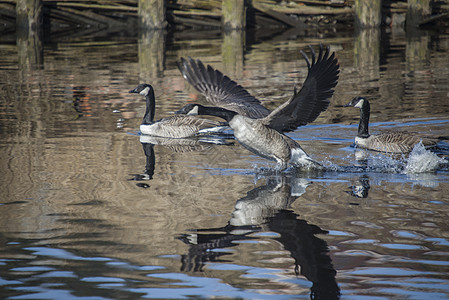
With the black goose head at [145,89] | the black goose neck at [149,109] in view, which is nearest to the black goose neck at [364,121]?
the black goose neck at [149,109]

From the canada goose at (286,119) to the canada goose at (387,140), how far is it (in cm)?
163

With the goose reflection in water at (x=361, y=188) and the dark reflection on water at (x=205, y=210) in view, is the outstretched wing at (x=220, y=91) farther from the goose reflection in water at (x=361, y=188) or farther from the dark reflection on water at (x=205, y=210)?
the goose reflection in water at (x=361, y=188)

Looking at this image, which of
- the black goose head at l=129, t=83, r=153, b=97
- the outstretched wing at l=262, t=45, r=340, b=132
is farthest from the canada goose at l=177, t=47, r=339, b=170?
the black goose head at l=129, t=83, r=153, b=97

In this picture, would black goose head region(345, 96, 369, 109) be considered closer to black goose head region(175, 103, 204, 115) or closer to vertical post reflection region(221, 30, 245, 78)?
black goose head region(175, 103, 204, 115)

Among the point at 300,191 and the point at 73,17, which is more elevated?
the point at 73,17

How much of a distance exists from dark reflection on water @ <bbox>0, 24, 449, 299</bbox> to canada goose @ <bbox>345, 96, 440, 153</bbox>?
0.28m

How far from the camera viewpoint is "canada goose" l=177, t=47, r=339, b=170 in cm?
708

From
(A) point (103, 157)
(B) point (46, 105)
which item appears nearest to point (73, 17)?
(B) point (46, 105)

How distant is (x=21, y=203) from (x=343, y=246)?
3069mm

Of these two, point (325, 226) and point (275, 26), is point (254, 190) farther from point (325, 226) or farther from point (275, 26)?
point (275, 26)

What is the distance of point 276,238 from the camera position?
195 inches

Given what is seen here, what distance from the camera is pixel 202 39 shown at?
77.4 feet

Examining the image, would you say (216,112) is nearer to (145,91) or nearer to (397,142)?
(397,142)

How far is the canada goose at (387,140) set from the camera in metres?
8.62
